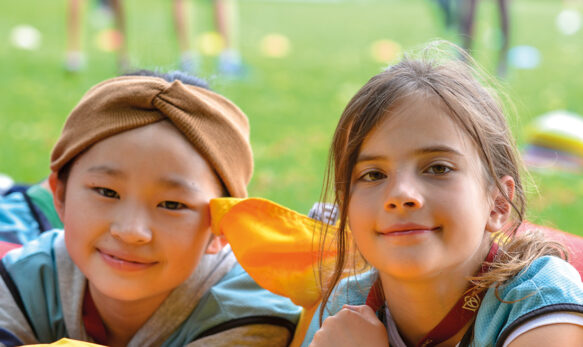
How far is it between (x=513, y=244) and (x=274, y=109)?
4.56 m

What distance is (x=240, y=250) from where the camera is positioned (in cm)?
179

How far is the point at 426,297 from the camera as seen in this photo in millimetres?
1490

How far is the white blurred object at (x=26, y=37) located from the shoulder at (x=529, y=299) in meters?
7.45

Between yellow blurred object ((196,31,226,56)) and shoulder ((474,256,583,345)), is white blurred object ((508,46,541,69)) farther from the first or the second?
shoulder ((474,256,583,345))

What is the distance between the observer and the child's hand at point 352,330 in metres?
1.50

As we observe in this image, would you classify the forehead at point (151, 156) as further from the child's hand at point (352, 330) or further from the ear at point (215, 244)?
the child's hand at point (352, 330)

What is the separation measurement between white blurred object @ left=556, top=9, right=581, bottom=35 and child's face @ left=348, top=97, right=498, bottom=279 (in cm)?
879

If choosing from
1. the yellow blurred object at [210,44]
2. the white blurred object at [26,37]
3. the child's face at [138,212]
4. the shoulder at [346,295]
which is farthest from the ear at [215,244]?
the white blurred object at [26,37]

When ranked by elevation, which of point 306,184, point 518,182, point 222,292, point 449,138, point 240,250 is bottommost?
point 306,184

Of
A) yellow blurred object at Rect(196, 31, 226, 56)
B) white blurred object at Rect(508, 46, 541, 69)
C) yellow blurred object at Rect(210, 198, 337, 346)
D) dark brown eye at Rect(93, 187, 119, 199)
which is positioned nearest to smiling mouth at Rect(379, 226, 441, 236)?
yellow blurred object at Rect(210, 198, 337, 346)

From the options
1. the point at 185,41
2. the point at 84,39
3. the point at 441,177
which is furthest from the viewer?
the point at 84,39

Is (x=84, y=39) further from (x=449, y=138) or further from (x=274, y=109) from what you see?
(x=449, y=138)

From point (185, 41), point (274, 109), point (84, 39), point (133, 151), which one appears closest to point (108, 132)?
point (133, 151)

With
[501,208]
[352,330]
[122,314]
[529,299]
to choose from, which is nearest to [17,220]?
[122,314]
